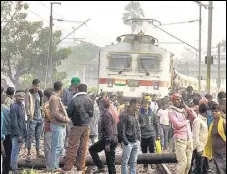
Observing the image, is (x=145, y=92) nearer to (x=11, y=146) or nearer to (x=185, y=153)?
(x=185, y=153)

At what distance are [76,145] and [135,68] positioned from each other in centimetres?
1039

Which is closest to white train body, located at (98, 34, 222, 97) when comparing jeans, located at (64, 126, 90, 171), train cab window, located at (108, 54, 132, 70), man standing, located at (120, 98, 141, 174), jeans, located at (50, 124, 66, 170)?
train cab window, located at (108, 54, 132, 70)

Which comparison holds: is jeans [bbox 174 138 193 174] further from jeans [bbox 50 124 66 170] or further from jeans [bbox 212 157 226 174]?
jeans [bbox 50 124 66 170]

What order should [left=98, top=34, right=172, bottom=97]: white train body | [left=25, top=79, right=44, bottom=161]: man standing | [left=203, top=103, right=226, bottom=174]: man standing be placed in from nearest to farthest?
[left=203, top=103, right=226, bottom=174]: man standing → [left=25, top=79, right=44, bottom=161]: man standing → [left=98, top=34, right=172, bottom=97]: white train body

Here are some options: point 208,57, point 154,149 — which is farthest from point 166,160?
point 208,57

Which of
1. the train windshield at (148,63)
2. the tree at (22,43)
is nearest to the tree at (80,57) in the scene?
the tree at (22,43)

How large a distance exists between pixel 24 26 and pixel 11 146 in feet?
74.5

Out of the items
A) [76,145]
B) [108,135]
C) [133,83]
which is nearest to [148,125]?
[108,135]

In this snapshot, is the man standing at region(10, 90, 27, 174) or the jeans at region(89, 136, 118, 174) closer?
the man standing at region(10, 90, 27, 174)

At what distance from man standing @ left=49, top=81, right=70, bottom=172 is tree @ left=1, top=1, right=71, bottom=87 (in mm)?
18946

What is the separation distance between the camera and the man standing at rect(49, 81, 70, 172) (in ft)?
28.3

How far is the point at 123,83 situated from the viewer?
1866cm

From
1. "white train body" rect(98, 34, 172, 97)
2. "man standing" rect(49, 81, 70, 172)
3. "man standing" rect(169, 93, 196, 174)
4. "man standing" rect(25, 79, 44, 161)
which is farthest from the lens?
"white train body" rect(98, 34, 172, 97)

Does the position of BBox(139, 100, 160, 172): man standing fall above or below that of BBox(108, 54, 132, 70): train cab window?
below
